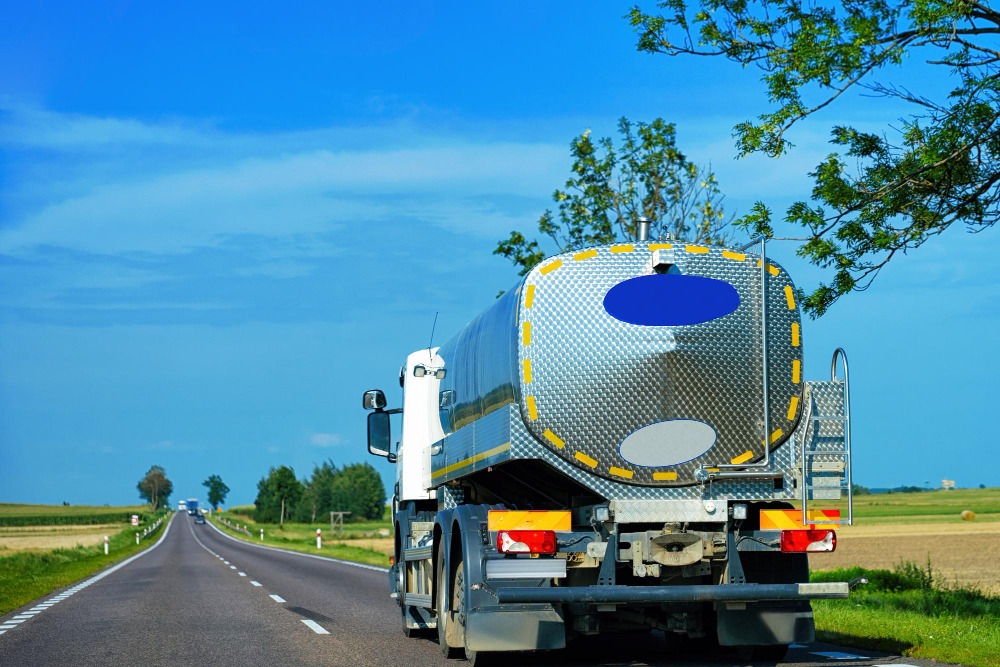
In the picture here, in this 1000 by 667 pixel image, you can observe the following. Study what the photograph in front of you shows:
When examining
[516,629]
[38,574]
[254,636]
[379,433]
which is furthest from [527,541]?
[38,574]

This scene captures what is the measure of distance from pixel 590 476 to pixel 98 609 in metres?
11.6

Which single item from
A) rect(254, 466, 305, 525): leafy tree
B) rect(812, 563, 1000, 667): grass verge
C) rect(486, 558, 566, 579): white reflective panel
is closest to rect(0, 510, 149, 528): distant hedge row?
rect(254, 466, 305, 525): leafy tree

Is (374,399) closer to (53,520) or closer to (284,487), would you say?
(284,487)

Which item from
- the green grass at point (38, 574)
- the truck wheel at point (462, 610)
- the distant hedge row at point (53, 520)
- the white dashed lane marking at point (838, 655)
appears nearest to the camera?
the truck wheel at point (462, 610)

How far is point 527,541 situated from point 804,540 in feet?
6.78

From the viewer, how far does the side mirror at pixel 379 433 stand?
→ 15.1 meters

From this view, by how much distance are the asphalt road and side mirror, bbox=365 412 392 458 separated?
2087 millimetres

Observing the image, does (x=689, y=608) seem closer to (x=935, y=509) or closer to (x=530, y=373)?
(x=530, y=373)

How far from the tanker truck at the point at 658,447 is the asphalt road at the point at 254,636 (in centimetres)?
129

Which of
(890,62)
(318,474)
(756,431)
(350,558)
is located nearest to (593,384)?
(756,431)

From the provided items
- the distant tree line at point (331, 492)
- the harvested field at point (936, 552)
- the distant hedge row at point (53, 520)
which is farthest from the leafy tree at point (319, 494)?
the harvested field at point (936, 552)

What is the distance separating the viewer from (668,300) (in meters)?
9.29

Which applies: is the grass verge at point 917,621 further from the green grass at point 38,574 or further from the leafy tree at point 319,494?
the leafy tree at point 319,494

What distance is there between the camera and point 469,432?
10.5m
